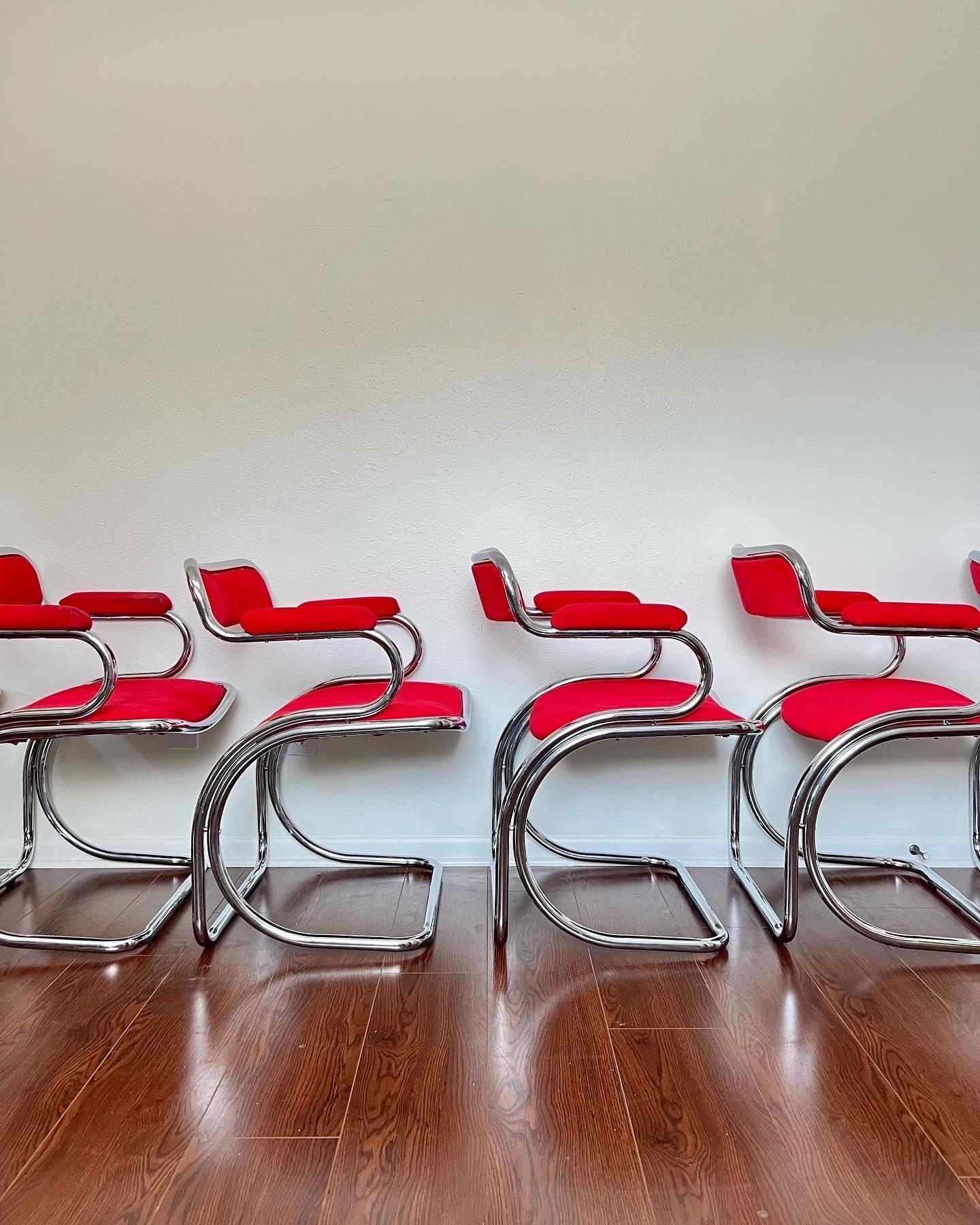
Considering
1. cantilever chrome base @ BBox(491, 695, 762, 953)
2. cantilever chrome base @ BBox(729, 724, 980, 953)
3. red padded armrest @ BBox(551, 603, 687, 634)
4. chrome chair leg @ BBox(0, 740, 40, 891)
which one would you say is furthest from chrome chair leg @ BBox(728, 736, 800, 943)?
chrome chair leg @ BBox(0, 740, 40, 891)

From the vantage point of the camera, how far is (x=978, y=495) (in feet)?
7.76

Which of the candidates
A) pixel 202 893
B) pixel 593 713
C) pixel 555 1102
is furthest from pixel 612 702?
pixel 202 893

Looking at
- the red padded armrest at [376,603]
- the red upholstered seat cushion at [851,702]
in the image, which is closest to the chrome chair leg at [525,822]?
the red upholstered seat cushion at [851,702]

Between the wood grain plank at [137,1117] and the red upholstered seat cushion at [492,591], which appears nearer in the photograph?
the wood grain plank at [137,1117]

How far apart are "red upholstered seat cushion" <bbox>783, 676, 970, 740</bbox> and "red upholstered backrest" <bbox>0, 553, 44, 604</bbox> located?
2.06m

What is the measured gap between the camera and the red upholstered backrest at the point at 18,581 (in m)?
2.19

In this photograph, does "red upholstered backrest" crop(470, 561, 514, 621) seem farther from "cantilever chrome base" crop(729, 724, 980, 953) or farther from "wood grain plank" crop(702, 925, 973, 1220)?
"wood grain plank" crop(702, 925, 973, 1220)

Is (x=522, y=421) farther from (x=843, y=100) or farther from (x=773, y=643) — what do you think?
(x=843, y=100)

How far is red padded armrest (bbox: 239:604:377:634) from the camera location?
5.42 ft

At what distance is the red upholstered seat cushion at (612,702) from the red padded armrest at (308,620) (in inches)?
18.1

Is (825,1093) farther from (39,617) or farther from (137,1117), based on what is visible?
(39,617)

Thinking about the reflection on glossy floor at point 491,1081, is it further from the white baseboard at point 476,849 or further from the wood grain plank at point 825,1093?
the white baseboard at point 476,849

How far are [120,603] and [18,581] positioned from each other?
317mm

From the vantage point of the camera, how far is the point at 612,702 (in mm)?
1820
